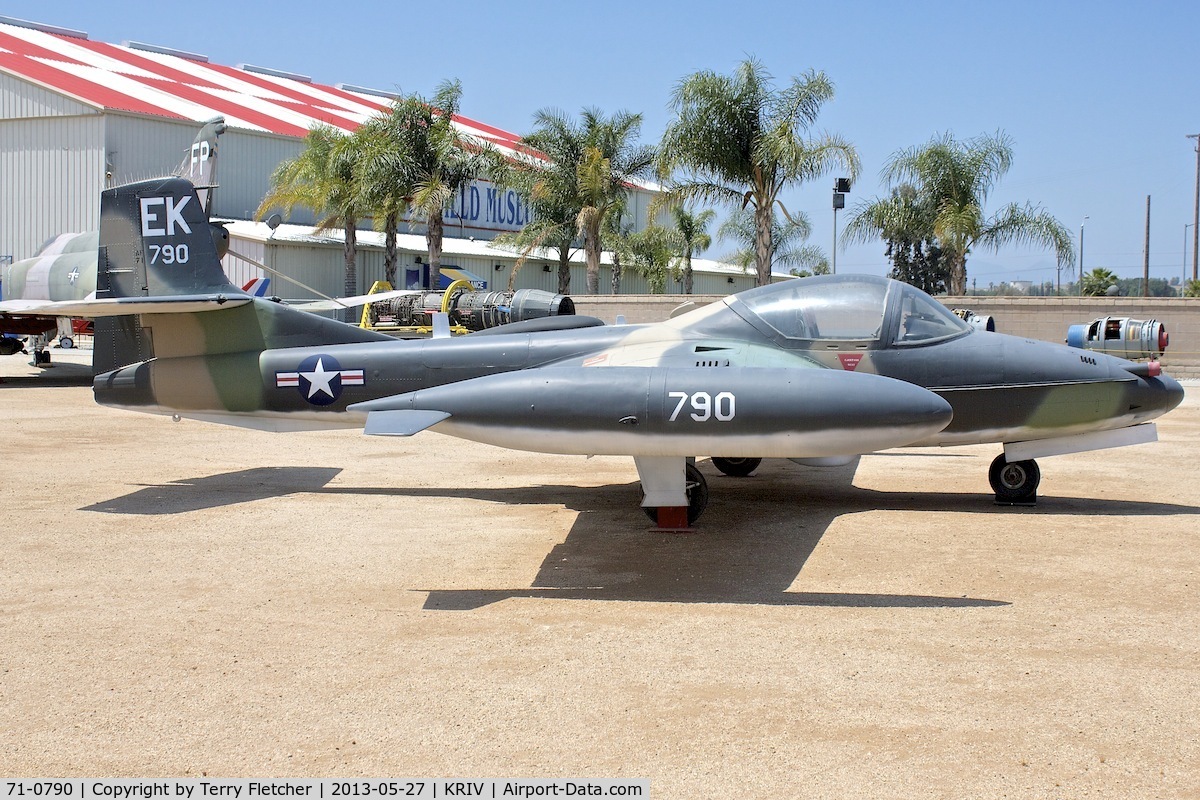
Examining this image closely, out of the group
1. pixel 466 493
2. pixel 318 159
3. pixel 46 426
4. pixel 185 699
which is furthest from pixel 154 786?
pixel 318 159

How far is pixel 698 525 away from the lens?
8703 mm

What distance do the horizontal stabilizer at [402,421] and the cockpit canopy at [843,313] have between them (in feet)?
10.5

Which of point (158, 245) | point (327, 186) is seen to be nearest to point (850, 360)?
point (158, 245)

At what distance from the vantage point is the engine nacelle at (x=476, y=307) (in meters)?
23.5

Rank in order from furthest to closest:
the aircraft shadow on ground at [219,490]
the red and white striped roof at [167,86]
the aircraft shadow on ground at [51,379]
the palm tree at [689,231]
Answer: the palm tree at [689,231], the red and white striped roof at [167,86], the aircraft shadow on ground at [51,379], the aircraft shadow on ground at [219,490]

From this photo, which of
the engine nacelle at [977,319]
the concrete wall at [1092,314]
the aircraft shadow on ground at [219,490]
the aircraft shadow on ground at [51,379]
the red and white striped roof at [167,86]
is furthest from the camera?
the red and white striped roof at [167,86]

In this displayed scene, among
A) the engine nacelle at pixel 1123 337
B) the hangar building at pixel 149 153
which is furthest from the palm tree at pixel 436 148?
the engine nacelle at pixel 1123 337

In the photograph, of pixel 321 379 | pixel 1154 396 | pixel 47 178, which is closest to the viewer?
pixel 1154 396

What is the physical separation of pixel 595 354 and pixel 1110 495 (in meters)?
5.23

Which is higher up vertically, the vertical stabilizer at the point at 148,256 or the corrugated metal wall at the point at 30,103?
the corrugated metal wall at the point at 30,103

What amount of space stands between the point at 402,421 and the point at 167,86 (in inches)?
1648

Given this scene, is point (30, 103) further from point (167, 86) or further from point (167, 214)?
point (167, 214)

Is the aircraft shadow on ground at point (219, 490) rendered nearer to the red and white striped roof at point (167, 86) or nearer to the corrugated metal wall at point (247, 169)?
the red and white striped roof at point (167, 86)

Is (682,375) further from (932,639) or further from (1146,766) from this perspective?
(1146,766)
